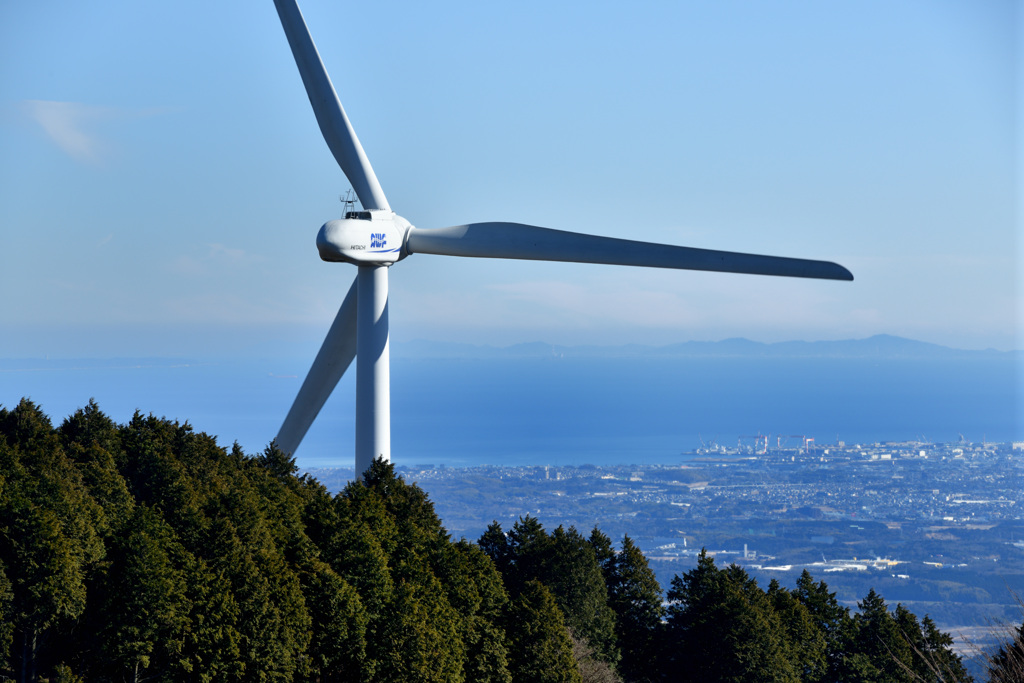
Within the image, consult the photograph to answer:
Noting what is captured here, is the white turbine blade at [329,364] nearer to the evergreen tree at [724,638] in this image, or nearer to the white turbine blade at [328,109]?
the white turbine blade at [328,109]

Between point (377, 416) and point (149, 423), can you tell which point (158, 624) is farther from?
point (149, 423)

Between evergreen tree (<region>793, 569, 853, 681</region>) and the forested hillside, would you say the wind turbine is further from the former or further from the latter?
evergreen tree (<region>793, 569, 853, 681</region>)

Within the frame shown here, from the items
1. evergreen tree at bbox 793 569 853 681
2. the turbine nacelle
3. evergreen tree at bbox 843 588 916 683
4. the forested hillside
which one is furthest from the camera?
evergreen tree at bbox 793 569 853 681

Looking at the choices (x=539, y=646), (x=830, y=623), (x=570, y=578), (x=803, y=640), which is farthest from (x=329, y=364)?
(x=830, y=623)

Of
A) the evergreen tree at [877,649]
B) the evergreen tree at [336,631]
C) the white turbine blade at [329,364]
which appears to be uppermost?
the white turbine blade at [329,364]

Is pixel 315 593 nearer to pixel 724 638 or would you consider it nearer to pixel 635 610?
pixel 724 638

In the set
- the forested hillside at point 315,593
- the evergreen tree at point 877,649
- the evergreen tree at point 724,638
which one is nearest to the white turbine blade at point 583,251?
the forested hillside at point 315,593

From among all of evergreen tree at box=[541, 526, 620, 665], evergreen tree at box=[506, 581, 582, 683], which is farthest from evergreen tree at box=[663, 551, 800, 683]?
evergreen tree at box=[506, 581, 582, 683]
